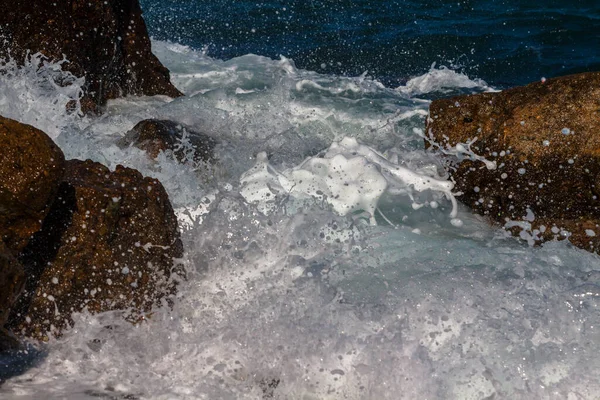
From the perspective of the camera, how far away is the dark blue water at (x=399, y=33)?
8.67 meters

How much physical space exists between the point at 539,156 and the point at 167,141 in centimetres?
235

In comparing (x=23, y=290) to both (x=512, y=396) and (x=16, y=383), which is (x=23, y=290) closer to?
A: (x=16, y=383)

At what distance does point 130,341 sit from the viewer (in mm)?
3502

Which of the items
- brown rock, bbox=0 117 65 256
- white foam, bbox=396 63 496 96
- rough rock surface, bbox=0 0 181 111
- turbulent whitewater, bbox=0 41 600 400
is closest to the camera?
brown rock, bbox=0 117 65 256

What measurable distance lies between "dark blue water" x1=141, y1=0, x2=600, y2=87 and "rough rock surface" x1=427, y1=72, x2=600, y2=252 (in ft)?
11.2

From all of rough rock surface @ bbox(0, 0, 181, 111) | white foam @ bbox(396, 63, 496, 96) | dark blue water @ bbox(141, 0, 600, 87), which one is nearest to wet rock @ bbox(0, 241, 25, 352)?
rough rock surface @ bbox(0, 0, 181, 111)

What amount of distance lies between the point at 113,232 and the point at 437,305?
1539 millimetres

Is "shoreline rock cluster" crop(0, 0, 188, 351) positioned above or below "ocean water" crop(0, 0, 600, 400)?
above

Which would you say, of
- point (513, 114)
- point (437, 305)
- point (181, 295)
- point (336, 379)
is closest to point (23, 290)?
point (181, 295)

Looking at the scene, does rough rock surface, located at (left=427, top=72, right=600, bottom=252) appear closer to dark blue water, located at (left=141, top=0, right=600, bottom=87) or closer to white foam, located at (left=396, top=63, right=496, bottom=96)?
white foam, located at (left=396, top=63, right=496, bottom=96)

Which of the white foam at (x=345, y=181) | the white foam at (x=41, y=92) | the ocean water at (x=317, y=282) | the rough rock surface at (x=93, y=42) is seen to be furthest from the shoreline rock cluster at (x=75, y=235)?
the rough rock surface at (x=93, y=42)

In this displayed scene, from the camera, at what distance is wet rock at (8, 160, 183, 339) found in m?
3.42

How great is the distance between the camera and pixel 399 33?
9.58m

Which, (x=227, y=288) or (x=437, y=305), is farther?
(x=227, y=288)
